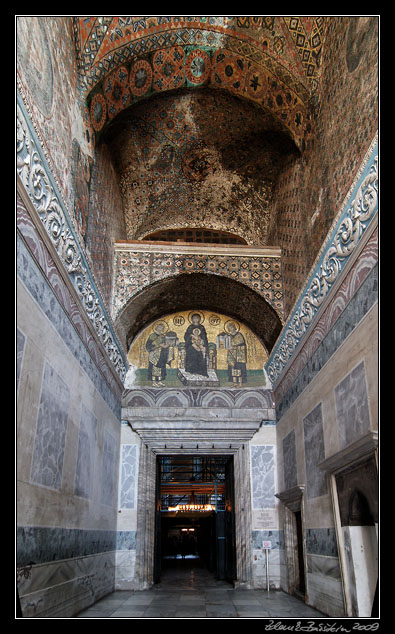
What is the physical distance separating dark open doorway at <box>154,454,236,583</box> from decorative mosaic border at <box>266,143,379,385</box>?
336 cm

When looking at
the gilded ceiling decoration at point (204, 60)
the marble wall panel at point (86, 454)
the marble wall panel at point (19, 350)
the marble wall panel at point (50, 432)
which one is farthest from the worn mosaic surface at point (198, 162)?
the marble wall panel at point (19, 350)

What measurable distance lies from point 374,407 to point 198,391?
490 cm

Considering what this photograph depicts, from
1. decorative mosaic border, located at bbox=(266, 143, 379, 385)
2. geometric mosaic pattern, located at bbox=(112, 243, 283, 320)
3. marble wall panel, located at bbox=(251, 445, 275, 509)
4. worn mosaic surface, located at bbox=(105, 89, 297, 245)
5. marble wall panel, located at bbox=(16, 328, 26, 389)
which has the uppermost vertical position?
worn mosaic surface, located at bbox=(105, 89, 297, 245)

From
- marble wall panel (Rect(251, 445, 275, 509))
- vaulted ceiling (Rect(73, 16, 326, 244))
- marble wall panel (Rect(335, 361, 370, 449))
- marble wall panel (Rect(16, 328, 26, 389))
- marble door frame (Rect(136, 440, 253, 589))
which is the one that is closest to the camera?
marble wall panel (Rect(16, 328, 26, 389))

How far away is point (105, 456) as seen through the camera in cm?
717

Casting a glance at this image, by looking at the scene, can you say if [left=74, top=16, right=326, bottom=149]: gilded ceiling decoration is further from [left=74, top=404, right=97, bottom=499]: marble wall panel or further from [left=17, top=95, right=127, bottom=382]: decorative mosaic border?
[left=74, top=404, right=97, bottom=499]: marble wall panel

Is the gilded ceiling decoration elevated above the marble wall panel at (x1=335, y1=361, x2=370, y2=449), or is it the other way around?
the gilded ceiling decoration

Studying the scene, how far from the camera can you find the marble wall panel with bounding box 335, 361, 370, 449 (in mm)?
4387

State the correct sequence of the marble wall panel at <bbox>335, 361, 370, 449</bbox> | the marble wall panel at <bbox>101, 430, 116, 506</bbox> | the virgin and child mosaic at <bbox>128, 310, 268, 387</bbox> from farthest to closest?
the virgin and child mosaic at <bbox>128, 310, 268, 387</bbox> → the marble wall panel at <bbox>101, 430, 116, 506</bbox> → the marble wall panel at <bbox>335, 361, 370, 449</bbox>

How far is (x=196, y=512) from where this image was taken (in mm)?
15727

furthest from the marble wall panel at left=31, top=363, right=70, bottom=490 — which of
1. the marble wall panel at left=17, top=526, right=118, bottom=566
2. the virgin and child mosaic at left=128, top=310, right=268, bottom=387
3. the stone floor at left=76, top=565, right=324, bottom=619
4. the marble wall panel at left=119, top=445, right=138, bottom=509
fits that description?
the virgin and child mosaic at left=128, top=310, right=268, bottom=387

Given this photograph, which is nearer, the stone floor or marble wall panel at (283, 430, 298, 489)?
the stone floor

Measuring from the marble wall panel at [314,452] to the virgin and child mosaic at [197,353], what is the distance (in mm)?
2629

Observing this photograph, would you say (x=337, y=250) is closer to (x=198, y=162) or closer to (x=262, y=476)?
(x=198, y=162)
